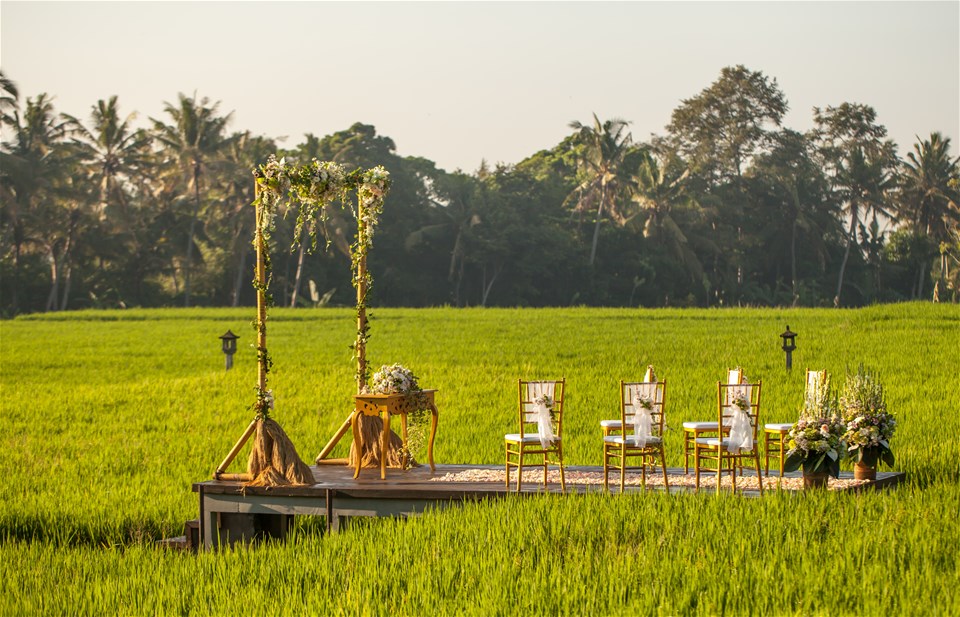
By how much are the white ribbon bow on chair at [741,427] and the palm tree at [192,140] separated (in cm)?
5117

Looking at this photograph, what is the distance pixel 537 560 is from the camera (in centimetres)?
979

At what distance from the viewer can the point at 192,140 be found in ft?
210

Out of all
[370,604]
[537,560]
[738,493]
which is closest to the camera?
[370,604]

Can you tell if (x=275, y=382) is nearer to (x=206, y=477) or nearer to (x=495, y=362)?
(x=495, y=362)

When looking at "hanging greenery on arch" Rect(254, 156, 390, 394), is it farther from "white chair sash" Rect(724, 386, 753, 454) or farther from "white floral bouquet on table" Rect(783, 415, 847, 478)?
"white floral bouquet on table" Rect(783, 415, 847, 478)

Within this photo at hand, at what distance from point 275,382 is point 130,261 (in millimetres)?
35976

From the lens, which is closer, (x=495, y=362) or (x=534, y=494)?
(x=534, y=494)

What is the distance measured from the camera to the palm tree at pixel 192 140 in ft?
204

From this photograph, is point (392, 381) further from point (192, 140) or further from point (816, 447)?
point (192, 140)

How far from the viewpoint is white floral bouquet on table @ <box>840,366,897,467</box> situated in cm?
1309

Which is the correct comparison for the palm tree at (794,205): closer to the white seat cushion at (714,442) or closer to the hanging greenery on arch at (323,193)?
the hanging greenery on arch at (323,193)

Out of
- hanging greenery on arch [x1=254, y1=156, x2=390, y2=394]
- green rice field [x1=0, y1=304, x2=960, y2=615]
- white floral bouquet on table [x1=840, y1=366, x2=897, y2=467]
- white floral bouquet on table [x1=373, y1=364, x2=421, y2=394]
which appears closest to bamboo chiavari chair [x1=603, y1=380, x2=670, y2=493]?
green rice field [x1=0, y1=304, x2=960, y2=615]

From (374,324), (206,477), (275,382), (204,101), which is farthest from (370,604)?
(204,101)

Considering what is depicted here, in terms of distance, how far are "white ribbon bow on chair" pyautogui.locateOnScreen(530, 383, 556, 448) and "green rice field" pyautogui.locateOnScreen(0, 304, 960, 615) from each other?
1.03 m
